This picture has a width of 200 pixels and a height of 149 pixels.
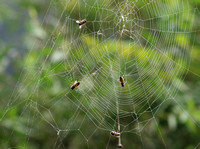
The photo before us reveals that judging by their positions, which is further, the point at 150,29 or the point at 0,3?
the point at 0,3

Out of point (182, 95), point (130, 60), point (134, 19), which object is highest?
point (134, 19)

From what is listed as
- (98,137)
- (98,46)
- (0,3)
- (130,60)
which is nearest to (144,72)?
(130,60)

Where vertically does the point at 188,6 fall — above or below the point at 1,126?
above

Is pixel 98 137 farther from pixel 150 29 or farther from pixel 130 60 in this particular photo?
pixel 150 29

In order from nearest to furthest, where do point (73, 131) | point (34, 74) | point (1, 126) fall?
point (34, 74) < point (1, 126) < point (73, 131)

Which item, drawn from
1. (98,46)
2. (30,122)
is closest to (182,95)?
(98,46)

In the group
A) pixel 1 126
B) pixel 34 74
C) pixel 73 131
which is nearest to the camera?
pixel 34 74

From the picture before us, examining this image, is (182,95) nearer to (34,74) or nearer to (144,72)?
(144,72)
